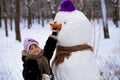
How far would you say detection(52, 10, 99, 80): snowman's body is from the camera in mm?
4156

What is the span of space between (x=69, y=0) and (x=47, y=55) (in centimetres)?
82

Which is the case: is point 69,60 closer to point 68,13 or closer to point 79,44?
point 79,44

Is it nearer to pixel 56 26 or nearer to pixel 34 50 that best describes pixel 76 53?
pixel 56 26

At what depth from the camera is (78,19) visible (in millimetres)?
4254

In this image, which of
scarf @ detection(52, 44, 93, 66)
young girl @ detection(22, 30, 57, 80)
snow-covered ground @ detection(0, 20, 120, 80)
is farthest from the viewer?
snow-covered ground @ detection(0, 20, 120, 80)

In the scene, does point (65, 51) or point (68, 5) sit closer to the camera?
point (65, 51)

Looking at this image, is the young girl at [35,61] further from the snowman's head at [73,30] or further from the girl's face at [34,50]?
the snowman's head at [73,30]

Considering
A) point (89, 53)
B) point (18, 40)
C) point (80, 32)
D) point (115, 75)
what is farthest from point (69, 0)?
point (18, 40)

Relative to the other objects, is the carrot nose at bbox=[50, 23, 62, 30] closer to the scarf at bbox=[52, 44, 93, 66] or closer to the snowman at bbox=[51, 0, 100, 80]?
the snowman at bbox=[51, 0, 100, 80]

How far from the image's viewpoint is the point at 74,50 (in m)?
4.22

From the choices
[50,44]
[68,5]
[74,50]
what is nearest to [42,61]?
[50,44]

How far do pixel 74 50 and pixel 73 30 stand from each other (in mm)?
268

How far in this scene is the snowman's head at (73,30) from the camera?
4.19m

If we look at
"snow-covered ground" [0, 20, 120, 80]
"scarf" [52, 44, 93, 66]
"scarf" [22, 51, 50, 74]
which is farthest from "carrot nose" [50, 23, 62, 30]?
"snow-covered ground" [0, 20, 120, 80]
